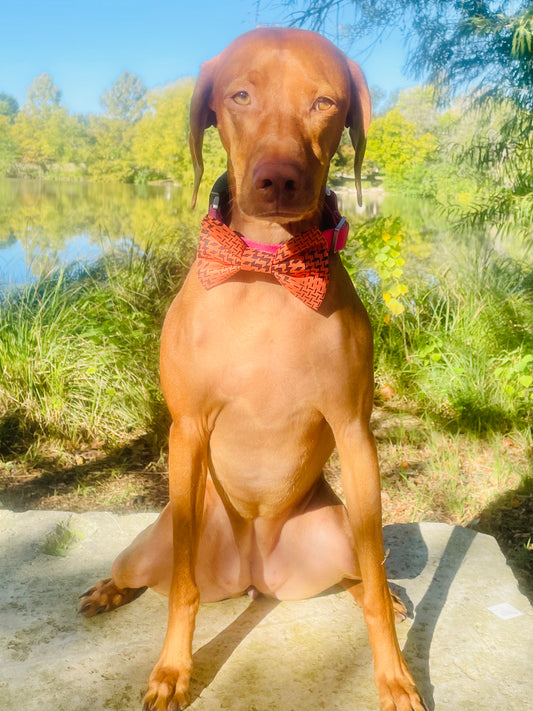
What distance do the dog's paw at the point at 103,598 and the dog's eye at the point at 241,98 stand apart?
148cm

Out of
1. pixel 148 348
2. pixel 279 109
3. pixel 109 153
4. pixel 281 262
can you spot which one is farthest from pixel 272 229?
pixel 109 153

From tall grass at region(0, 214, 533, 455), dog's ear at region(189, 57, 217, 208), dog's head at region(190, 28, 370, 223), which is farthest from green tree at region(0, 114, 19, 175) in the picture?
dog's head at region(190, 28, 370, 223)

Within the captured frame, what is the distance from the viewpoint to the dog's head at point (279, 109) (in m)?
1.41

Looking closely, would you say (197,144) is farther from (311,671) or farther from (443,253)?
(443,253)

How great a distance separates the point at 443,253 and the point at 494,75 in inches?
74.8

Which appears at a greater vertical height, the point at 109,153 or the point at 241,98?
Answer: the point at 109,153

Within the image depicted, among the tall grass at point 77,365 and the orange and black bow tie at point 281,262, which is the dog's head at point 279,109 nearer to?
the orange and black bow tie at point 281,262

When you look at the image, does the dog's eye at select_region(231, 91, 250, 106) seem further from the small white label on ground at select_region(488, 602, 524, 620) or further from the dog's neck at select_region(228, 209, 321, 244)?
the small white label on ground at select_region(488, 602, 524, 620)

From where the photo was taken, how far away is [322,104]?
5.01ft

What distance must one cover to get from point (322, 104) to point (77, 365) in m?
3.31

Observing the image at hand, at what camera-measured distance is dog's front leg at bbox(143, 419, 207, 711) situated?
169 centimetres

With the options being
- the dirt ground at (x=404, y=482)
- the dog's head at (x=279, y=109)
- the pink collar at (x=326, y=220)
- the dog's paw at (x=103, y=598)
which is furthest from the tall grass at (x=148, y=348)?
the dog's head at (x=279, y=109)

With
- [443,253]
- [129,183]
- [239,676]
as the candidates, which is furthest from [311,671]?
[129,183]

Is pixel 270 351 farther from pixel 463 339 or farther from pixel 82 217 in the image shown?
pixel 82 217
